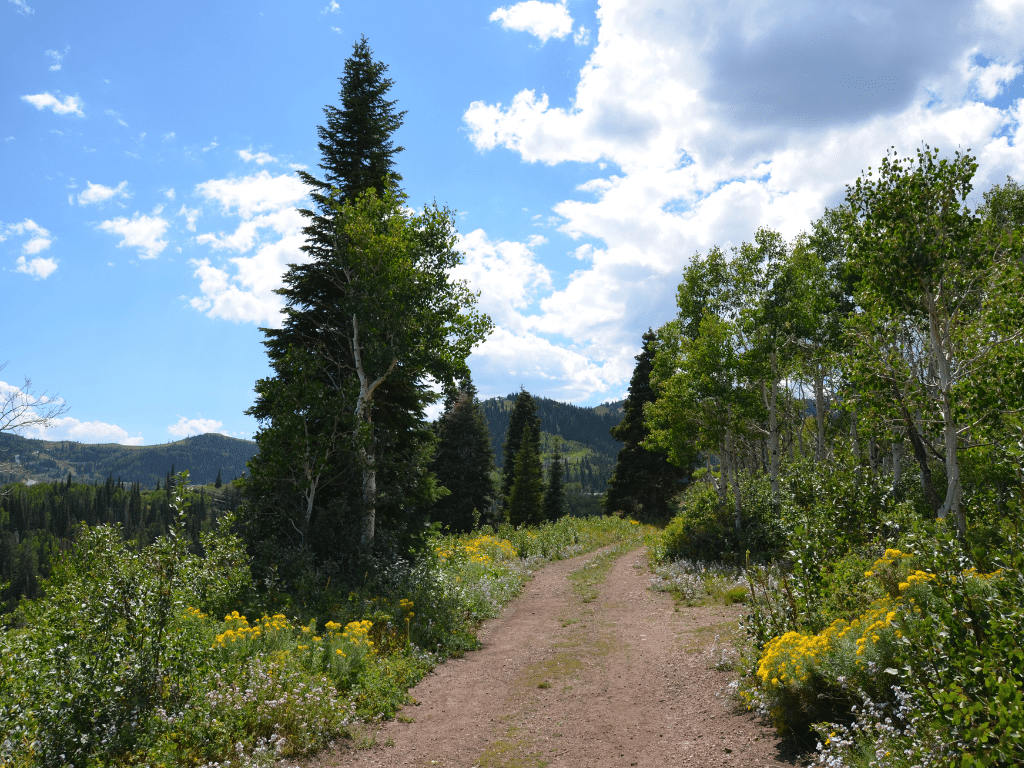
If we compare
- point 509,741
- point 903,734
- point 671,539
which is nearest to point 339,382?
point 509,741

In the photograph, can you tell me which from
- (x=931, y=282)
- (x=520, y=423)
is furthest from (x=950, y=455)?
(x=520, y=423)

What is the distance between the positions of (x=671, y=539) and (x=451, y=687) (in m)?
12.7

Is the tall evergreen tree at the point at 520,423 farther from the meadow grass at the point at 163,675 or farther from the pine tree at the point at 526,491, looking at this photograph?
the meadow grass at the point at 163,675

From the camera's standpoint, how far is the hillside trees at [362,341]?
43.7ft

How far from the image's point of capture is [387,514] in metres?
15.2

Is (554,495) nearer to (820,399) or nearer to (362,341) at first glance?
(820,399)

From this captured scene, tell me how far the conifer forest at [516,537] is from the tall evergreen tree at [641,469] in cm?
1101

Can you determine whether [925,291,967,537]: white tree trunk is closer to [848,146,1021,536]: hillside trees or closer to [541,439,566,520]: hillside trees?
[848,146,1021,536]: hillside trees

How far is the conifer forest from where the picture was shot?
4.79 meters

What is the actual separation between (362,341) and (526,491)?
25.9 m

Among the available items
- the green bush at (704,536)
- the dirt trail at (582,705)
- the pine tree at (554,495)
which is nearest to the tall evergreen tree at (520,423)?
the pine tree at (554,495)

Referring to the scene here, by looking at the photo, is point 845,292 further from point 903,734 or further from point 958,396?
point 903,734

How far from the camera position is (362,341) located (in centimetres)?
1544

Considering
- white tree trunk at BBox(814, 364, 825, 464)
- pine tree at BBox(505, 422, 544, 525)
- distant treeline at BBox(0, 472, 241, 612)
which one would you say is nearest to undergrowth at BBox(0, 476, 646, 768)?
white tree trunk at BBox(814, 364, 825, 464)
